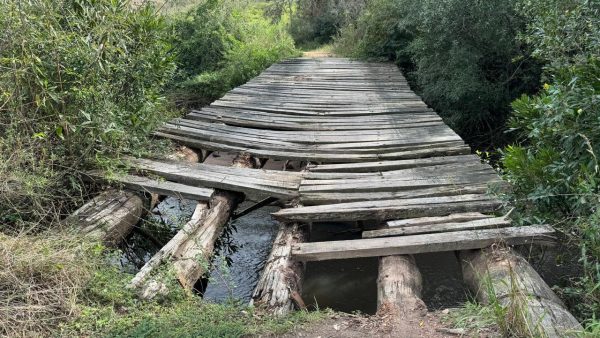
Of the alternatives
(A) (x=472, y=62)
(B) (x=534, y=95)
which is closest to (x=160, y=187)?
(B) (x=534, y=95)

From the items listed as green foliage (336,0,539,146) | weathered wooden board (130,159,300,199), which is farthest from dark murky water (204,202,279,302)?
green foliage (336,0,539,146)

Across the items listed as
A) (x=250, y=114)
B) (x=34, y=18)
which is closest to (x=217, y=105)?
(x=250, y=114)

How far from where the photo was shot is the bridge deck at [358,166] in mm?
3857

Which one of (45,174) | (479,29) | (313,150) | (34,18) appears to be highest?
(34,18)

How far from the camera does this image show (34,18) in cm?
420

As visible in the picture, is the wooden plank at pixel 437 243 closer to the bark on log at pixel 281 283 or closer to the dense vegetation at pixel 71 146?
the bark on log at pixel 281 283

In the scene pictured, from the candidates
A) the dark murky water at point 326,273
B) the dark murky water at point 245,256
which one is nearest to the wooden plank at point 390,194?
the dark murky water at point 326,273

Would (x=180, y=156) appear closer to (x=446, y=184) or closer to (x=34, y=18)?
(x=34, y=18)

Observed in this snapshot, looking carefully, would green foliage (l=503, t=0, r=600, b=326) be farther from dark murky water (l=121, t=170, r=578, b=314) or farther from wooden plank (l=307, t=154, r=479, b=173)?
wooden plank (l=307, t=154, r=479, b=173)

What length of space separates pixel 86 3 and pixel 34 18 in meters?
0.80

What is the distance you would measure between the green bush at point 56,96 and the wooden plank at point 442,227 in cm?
265

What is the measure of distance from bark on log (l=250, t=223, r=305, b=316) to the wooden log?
1.40 metres

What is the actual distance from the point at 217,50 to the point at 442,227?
996 cm

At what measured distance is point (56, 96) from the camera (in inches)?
167
